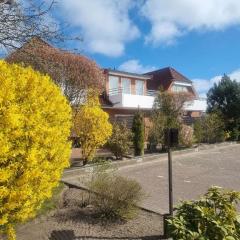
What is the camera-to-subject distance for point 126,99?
28984 millimetres

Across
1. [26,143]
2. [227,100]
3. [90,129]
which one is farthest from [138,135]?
[227,100]

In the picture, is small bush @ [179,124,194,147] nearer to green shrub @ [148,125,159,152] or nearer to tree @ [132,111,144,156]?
green shrub @ [148,125,159,152]

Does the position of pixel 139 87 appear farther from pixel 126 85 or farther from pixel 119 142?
pixel 119 142

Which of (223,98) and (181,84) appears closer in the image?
(223,98)

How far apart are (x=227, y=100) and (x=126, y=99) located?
373 inches

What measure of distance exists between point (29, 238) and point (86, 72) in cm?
995

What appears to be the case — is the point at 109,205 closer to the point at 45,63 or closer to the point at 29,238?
the point at 29,238

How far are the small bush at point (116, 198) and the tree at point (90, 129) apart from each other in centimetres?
687

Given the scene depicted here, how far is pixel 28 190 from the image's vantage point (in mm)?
4836

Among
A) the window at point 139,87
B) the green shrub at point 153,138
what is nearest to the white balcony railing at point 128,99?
the window at point 139,87

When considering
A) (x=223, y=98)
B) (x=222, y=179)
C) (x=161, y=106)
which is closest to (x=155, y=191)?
(x=222, y=179)

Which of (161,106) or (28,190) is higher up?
(161,106)

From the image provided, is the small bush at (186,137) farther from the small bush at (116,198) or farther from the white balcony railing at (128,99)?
the small bush at (116,198)

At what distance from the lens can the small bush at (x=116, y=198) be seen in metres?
7.26
